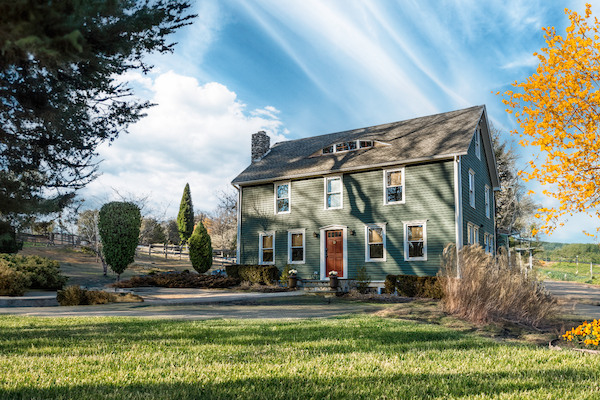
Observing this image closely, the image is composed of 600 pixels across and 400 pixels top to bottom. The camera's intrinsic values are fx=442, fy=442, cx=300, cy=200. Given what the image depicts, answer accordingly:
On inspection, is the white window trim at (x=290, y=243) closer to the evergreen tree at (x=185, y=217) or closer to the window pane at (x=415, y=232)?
the window pane at (x=415, y=232)

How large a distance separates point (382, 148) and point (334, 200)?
3.28m

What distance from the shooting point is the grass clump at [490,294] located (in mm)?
9523

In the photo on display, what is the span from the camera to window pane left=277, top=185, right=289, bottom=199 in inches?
871

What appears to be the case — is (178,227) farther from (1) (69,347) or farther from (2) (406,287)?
(1) (69,347)

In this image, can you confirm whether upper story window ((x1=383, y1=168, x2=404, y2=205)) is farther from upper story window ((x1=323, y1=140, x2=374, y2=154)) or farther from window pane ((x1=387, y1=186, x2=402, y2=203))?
upper story window ((x1=323, y1=140, x2=374, y2=154))

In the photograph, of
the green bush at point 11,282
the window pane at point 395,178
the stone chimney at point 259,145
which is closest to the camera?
the green bush at point 11,282

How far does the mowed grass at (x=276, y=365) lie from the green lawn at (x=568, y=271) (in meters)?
36.1

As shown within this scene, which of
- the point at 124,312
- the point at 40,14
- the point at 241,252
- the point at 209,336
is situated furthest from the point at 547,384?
the point at 241,252

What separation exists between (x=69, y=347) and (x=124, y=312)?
16.7 ft

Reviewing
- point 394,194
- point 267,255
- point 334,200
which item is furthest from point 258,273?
point 394,194

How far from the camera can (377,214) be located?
19359 millimetres

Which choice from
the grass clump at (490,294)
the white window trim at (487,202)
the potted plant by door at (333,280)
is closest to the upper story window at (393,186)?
the potted plant by door at (333,280)

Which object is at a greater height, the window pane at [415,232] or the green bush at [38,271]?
the window pane at [415,232]

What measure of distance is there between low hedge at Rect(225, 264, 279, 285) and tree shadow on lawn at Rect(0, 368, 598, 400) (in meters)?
16.3
